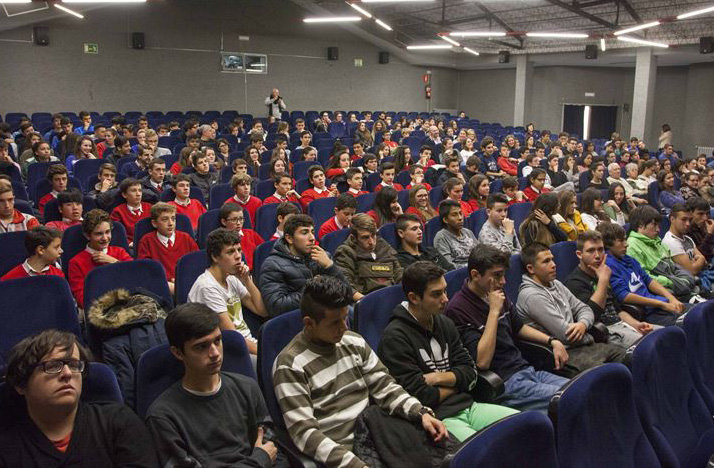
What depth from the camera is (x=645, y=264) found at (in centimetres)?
433

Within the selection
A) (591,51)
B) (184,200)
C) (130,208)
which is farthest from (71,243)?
(591,51)

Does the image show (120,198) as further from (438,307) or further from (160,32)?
(160,32)

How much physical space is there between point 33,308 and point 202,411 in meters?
1.43

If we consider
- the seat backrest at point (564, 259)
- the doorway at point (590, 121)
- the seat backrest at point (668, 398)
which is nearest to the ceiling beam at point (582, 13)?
the doorway at point (590, 121)

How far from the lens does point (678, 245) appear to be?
4.68m

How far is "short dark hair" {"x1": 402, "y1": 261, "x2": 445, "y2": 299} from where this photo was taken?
2451 millimetres

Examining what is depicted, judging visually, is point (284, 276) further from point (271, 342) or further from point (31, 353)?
point (31, 353)

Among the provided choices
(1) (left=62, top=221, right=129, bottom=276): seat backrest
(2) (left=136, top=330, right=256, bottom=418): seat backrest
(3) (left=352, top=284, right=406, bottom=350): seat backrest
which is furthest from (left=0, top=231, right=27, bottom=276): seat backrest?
(3) (left=352, top=284, right=406, bottom=350): seat backrest

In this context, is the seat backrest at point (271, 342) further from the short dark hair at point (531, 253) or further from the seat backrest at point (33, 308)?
the short dark hair at point (531, 253)

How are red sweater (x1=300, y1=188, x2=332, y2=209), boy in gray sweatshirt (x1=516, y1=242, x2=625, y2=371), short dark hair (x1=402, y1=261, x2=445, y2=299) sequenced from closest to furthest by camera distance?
1. short dark hair (x1=402, y1=261, x2=445, y2=299)
2. boy in gray sweatshirt (x1=516, y1=242, x2=625, y2=371)
3. red sweater (x1=300, y1=188, x2=332, y2=209)

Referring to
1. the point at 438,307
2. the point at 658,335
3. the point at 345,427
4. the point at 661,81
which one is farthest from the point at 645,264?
the point at 661,81

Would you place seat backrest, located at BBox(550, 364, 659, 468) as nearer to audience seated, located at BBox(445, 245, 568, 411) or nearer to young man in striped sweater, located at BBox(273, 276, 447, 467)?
young man in striped sweater, located at BBox(273, 276, 447, 467)

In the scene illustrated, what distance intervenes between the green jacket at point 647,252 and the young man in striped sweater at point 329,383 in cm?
295

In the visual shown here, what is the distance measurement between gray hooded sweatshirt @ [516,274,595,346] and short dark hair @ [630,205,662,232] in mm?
1450
